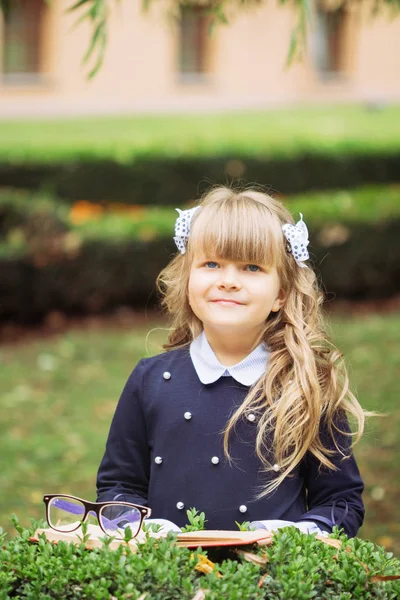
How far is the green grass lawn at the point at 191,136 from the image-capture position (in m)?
8.88

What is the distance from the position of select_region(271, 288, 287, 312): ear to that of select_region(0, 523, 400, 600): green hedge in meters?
0.68

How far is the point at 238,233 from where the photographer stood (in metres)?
2.17

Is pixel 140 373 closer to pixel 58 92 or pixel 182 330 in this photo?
pixel 182 330

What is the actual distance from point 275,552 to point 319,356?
2.22 feet

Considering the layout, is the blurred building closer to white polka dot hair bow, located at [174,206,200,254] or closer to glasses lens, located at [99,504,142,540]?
white polka dot hair bow, located at [174,206,200,254]

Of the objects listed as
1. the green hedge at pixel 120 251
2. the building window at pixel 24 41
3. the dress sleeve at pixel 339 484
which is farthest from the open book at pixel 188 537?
the building window at pixel 24 41

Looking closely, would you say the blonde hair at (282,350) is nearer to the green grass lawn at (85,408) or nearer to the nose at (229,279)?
the nose at (229,279)

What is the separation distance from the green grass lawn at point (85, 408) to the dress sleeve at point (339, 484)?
1.63 meters

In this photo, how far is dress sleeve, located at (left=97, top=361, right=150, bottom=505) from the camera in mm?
2268

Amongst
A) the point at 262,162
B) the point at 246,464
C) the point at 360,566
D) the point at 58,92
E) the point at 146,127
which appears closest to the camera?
the point at 360,566

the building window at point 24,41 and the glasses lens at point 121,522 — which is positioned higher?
the building window at point 24,41

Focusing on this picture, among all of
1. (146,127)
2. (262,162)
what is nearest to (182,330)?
(262,162)

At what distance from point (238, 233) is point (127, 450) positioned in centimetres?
63

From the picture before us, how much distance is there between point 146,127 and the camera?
10773mm
